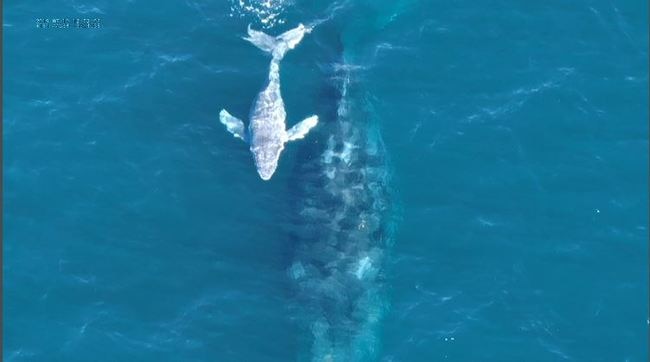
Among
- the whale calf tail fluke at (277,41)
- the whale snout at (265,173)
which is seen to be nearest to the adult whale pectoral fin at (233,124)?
the whale snout at (265,173)

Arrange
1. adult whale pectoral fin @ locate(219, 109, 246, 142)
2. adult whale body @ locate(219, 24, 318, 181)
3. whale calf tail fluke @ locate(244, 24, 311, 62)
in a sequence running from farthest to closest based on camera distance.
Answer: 1. whale calf tail fluke @ locate(244, 24, 311, 62)
2. adult whale pectoral fin @ locate(219, 109, 246, 142)
3. adult whale body @ locate(219, 24, 318, 181)

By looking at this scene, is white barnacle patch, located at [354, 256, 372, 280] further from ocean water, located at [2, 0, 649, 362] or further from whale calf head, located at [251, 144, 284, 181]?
whale calf head, located at [251, 144, 284, 181]

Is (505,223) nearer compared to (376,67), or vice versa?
(505,223)

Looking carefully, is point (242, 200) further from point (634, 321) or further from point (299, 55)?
point (634, 321)

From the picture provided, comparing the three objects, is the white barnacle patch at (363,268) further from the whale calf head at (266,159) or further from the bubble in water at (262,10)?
the bubble in water at (262,10)

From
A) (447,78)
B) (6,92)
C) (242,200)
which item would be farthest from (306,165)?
(6,92)

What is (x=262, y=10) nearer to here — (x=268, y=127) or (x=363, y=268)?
(x=268, y=127)

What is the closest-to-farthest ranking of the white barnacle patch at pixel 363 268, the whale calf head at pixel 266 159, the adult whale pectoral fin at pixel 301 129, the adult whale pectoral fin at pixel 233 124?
the white barnacle patch at pixel 363 268, the whale calf head at pixel 266 159, the adult whale pectoral fin at pixel 233 124, the adult whale pectoral fin at pixel 301 129

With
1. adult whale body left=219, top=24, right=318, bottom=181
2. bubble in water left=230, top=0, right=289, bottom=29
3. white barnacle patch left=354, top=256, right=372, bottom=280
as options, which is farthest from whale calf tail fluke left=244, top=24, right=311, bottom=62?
white barnacle patch left=354, top=256, right=372, bottom=280
